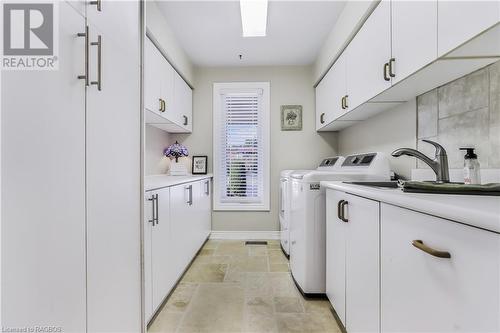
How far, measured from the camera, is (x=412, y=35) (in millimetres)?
1271

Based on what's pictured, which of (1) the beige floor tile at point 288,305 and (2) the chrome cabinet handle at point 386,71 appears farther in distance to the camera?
(1) the beige floor tile at point 288,305

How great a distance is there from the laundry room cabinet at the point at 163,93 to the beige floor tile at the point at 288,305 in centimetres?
190

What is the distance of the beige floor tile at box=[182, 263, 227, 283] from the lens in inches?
89.4

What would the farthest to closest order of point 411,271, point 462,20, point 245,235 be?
point 245,235, point 462,20, point 411,271

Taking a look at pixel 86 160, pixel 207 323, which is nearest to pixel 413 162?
pixel 207 323

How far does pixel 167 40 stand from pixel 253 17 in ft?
2.95

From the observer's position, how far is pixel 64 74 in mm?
756

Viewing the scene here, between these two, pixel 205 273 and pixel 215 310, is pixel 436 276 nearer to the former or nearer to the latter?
pixel 215 310

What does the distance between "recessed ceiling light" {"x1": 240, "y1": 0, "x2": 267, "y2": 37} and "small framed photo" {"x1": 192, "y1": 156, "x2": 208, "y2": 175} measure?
1762 mm

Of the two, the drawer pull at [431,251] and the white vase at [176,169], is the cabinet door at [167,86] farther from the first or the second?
the drawer pull at [431,251]

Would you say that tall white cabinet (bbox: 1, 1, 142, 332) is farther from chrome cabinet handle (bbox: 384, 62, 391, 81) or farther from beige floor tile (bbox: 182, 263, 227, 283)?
chrome cabinet handle (bbox: 384, 62, 391, 81)

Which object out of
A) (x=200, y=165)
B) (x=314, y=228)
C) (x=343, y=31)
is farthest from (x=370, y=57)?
(x=200, y=165)

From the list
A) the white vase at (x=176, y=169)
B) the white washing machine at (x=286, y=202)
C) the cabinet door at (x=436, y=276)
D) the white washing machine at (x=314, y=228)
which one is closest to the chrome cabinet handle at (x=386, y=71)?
the white washing machine at (x=314, y=228)
